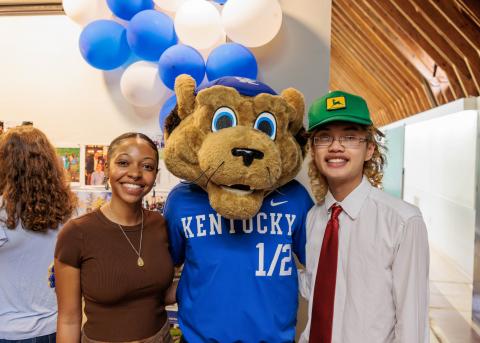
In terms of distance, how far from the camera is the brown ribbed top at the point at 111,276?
A: 149 cm

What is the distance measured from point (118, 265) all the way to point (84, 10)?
1629 mm

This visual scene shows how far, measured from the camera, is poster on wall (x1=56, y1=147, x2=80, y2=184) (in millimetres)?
2592

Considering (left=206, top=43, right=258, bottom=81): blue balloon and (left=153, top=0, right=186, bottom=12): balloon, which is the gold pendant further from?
(left=153, top=0, right=186, bottom=12): balloon

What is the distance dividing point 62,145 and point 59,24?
77 centimetres

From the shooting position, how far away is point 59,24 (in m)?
2.68

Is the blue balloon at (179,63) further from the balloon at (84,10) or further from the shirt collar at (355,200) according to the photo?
the shirt collar at (355,200)

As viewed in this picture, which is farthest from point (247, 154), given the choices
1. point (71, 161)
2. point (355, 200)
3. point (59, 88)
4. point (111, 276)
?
point (59, 88)

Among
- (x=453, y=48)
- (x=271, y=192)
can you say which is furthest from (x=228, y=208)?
(x=453, y=48)

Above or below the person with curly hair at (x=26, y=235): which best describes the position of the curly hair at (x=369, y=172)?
above

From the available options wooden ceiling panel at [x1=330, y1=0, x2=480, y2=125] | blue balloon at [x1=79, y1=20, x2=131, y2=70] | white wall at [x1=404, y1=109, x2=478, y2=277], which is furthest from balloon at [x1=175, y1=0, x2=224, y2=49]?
white wall at [x1=404, y1=109, x2=478, y2=277]

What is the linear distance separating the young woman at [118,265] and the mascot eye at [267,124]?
0.42 m

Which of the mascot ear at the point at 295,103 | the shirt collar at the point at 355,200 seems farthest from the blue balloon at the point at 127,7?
the shirt collar at the point at 355,200

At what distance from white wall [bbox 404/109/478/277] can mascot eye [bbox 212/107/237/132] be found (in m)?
5.07

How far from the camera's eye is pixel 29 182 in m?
1.75
